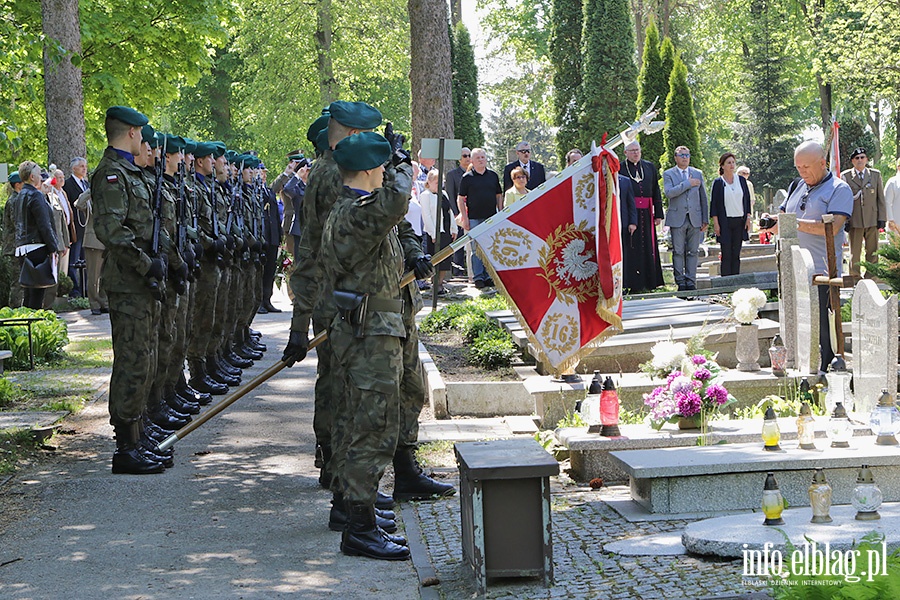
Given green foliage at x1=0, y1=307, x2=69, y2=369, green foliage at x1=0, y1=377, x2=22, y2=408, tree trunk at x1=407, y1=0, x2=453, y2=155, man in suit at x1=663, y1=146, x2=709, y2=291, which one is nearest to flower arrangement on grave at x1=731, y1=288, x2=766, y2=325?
green foliage at x1=0, y1=377, x2=22, y2=408

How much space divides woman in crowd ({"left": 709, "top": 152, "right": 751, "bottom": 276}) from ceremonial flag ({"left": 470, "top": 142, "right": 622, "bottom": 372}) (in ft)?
34.1

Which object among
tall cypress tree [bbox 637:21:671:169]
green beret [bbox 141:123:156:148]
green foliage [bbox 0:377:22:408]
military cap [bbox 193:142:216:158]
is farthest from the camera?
tall cypress tree [bbox 637:21:671:169]

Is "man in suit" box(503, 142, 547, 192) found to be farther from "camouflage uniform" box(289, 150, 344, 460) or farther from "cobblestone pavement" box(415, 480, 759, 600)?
"cobblestone pavement" box(415, 480, 759, 600)

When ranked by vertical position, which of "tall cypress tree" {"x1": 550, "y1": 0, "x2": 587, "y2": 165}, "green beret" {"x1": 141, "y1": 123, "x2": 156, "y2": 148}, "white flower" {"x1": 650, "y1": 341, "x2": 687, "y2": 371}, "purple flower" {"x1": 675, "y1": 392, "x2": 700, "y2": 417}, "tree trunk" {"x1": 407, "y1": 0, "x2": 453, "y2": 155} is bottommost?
"purple flower" {"x1": 675, "y1": 392, "x2": 700, "y2": 417}

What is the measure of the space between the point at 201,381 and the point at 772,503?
7032mm

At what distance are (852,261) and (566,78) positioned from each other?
27710 millimetres

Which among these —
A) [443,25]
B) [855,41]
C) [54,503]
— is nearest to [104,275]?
[54,503]

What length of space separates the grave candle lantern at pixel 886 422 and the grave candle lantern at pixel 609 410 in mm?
1632

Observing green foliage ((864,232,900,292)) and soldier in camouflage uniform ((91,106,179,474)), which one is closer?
soldier in camouflage uniform ((91,106,179,474))

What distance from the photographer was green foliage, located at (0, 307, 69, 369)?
47.9 ft

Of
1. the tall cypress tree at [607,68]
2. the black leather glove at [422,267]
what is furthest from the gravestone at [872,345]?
the tall cypress tree at [607,68]

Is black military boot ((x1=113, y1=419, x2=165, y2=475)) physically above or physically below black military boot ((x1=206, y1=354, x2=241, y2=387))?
below

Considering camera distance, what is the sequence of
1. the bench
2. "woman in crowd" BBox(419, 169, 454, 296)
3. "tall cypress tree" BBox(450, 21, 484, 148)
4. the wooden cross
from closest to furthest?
the wooden cross
the bench
"woman in crowd" BBox(419, 169, 454, 296)
"tall cypress tree" BBox(450, 21, 484, 148)

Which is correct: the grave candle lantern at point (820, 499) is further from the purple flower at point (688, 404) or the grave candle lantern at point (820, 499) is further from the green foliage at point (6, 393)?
the green foliage at point (6, 393)
